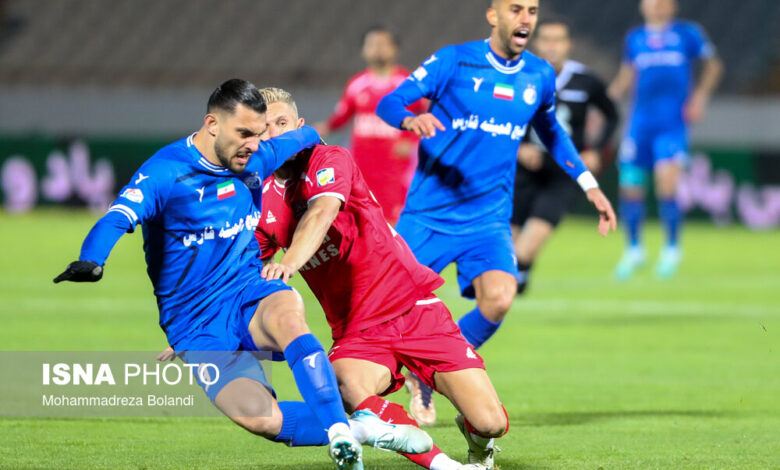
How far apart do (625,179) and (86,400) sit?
10046 millimetres

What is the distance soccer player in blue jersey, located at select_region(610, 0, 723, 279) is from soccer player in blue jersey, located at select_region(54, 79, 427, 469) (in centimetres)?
970

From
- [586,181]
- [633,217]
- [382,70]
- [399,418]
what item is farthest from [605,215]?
[633,217]

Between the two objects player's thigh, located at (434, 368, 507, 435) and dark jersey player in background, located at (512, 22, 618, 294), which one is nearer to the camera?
player's thigh, located at (434, 368, 507, 435)

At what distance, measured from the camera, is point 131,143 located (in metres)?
23.1

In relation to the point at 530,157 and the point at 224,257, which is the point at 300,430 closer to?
the point at 224,257

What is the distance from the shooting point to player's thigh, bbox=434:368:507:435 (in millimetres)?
5223

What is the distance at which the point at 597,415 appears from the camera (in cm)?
678

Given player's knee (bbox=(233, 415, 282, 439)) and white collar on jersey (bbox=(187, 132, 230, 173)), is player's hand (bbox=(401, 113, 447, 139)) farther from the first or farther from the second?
player's knee (bbox=(233, 415, 282, 439))

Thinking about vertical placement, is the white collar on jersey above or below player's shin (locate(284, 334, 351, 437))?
above

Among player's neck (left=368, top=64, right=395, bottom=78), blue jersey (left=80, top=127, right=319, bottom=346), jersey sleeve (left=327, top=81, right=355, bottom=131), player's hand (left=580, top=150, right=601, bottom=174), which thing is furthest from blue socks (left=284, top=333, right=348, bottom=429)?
player's neck (left=368, top=64, right=395, bottom=78)

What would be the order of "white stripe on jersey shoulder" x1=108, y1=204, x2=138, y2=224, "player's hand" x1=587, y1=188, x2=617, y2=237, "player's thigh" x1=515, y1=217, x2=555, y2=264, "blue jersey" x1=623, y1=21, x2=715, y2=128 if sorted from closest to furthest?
"white stripe on jersey shoulder" x1=108, y1=204, x2=138, y2=224 → "player's hand" x1=587, y1=188, x2=617, y2=237 → "player's thigh" x1=515, y1=217, x2=555, y2=264 → "blue jersey" x1=623, y1=21, x2=715, y2=128

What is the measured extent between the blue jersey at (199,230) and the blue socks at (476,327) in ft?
6.10

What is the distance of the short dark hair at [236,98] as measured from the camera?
16.3 ft

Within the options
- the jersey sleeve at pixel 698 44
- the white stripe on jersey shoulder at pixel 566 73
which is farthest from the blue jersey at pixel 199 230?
the jersey sleeve at pixel 698 44
